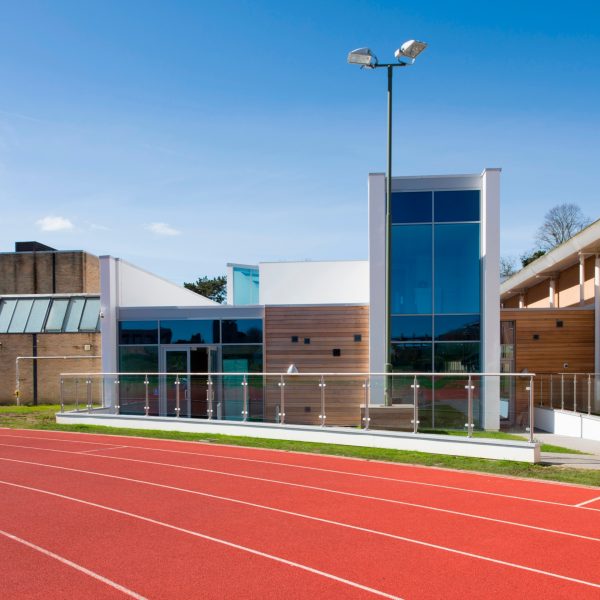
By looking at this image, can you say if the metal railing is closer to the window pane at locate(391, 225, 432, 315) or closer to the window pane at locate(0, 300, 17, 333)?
the window pane at locate(391, 225, 432, 315)

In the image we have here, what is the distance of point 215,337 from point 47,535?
16.1 metres

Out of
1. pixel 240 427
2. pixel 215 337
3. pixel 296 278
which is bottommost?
pixel 240 427

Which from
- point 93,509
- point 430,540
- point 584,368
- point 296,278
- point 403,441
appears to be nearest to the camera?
point 430,540

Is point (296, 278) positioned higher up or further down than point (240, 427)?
higher up

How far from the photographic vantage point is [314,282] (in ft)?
94.0

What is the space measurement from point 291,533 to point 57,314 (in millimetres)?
25696

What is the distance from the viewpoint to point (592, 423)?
18.7 metres

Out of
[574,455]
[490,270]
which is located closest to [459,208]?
[490,270]

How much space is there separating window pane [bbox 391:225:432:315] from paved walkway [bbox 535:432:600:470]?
623 centimetres

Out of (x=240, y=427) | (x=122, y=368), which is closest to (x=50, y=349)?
(x=122, y=368)

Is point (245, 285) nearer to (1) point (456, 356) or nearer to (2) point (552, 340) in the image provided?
(1) point (456, 356)

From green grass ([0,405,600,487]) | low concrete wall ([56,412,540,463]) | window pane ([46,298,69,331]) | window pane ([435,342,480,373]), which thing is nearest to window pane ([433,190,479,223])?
window pane ([435,342,480,373])

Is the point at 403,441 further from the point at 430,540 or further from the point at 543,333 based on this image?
the point at 543,333

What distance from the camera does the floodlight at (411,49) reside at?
676 inches
